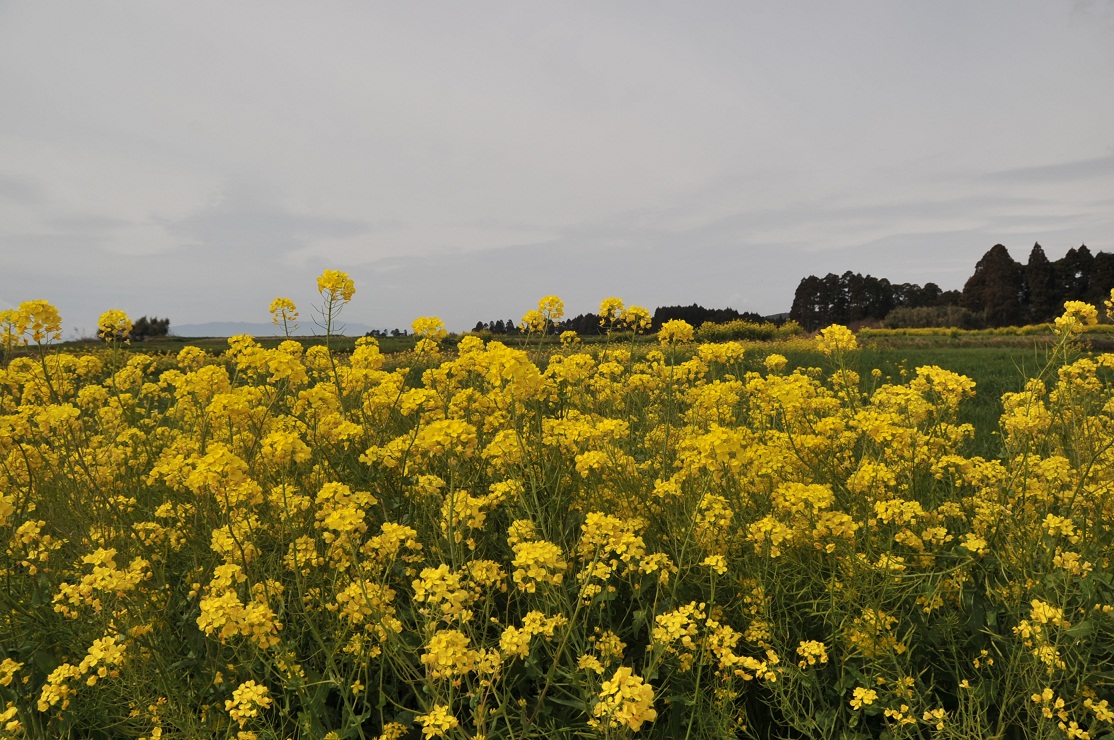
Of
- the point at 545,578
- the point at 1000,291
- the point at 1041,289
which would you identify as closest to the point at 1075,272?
the point at 1041,289

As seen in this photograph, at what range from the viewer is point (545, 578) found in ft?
7.38

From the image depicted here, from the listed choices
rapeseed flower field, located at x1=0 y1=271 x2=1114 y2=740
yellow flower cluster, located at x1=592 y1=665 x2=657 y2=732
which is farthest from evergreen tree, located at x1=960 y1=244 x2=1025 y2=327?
Result: yellow flower cluster, located at x1=592 y1=665 x2=657 y2=732

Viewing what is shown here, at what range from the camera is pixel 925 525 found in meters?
3.10

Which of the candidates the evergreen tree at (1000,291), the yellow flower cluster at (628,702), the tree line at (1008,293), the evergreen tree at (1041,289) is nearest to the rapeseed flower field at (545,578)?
the yellow flower cluster at (628,702)

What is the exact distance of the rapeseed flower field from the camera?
2260 millimetres

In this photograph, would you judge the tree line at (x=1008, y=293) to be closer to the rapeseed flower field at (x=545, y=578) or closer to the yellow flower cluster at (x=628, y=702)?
the rapeseed flower field at (x=545, y=578)

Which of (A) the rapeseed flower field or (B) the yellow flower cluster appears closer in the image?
(B) the yellow flower cluster

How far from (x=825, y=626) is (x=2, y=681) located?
366cm

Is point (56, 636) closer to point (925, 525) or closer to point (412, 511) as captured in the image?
point (412, 511)

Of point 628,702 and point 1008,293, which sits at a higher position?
point 1008,293

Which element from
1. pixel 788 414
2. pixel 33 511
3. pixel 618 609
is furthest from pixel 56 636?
pixel 788 414

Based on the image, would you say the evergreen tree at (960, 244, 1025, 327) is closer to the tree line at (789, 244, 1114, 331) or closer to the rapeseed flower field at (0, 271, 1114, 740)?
the tree line at (789, 244, 1114, 331)

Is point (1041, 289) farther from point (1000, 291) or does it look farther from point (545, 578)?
point (545, 578)

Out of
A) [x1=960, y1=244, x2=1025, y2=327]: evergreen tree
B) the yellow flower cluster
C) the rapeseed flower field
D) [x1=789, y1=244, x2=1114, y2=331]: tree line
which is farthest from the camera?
[x1=960, y1=244, x2=1025, y2=327]: evergreen tree
